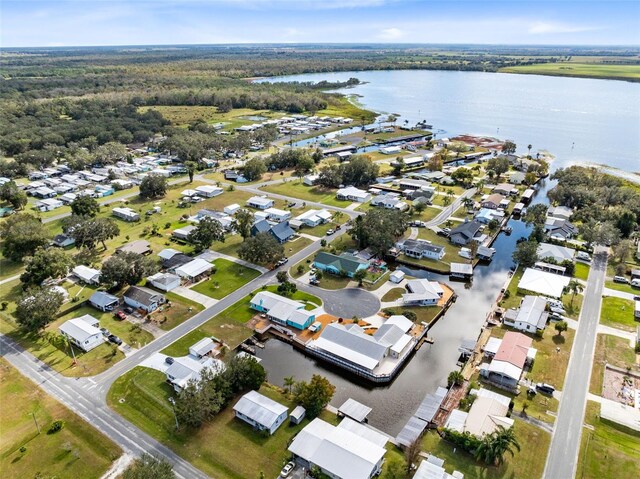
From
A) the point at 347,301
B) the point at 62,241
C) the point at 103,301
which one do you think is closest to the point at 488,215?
the point at 347,301

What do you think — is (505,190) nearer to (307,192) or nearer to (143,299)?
(307,192)

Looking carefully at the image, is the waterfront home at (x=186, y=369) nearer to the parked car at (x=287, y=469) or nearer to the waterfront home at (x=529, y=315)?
the parked car at (x=287, y=469)

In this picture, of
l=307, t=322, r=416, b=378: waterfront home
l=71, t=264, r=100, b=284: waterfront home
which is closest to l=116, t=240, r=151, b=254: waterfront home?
l=71, t=264, r=100, b=284: waterfront home

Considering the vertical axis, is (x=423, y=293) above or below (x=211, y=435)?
above

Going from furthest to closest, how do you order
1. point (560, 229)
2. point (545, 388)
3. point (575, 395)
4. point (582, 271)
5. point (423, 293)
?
point (560, 229), point (582, 271), point (423, 293), point (545, 388), point (575, 395)

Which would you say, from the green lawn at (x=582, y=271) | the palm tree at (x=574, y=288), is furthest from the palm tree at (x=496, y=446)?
the green lawn at (x=582, y=271)

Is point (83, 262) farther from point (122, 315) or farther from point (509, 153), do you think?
point (509, 153)

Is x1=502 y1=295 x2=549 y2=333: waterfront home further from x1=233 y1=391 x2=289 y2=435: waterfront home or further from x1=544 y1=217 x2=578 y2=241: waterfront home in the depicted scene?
x1=233 y1=391 x2=289 y2=435: waterfront home
